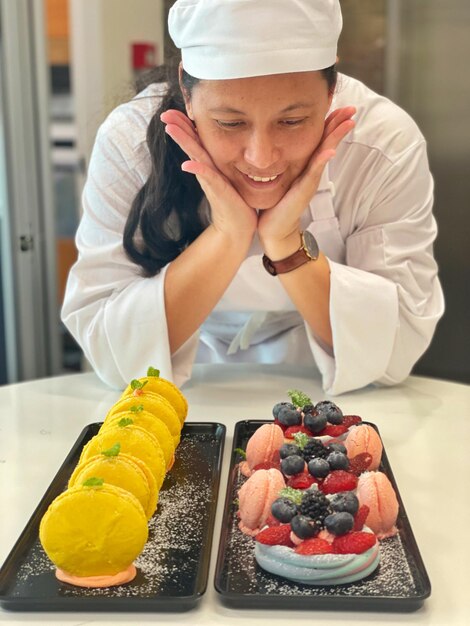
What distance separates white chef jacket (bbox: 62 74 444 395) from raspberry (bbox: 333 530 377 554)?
745 millimetres

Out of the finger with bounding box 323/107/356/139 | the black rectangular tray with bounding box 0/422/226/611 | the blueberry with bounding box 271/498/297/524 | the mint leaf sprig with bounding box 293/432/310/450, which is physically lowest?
the black rectangular tray with bounding box 0/422/226/611

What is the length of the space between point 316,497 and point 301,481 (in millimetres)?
120

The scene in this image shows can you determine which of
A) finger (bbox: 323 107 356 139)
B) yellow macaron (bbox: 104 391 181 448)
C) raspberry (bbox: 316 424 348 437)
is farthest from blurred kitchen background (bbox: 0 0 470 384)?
raspberry (bbox: 316 424 348 437)

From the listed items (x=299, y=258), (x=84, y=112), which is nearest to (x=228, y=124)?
(x=299, y=258)

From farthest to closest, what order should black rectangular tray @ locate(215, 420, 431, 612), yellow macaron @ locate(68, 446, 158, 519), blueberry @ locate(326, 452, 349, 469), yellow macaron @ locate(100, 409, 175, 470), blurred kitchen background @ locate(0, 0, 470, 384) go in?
1. blurred kitchen background @ locate(0, 0, 470, 384)
2. yellow macaron @ locate(100, 409, 175, 470)
3. blueberry @ locate(326, 452, 349, 469)
4. yellow macaron @ locate(68, 446, 158, 519)
5. black rectangular tray @ locate(215, 420, 431, 612)

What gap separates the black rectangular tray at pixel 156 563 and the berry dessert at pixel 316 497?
7 cm

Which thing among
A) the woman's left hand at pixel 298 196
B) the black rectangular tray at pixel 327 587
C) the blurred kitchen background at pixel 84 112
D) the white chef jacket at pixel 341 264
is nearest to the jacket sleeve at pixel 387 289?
the white chef jacket at pixel 341 264

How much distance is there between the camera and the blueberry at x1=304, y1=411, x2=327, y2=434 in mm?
1426

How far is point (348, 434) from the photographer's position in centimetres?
141

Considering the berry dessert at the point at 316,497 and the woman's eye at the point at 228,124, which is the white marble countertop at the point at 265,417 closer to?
the berry dessert at the point at 316,497

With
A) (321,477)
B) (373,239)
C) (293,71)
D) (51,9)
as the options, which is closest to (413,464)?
(321,477)

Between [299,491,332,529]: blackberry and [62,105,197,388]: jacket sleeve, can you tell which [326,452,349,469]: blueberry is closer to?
[299,491,332,529]: blackberry

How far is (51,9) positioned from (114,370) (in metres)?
2.58

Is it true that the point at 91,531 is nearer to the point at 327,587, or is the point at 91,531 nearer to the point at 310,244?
the point at 327,587
